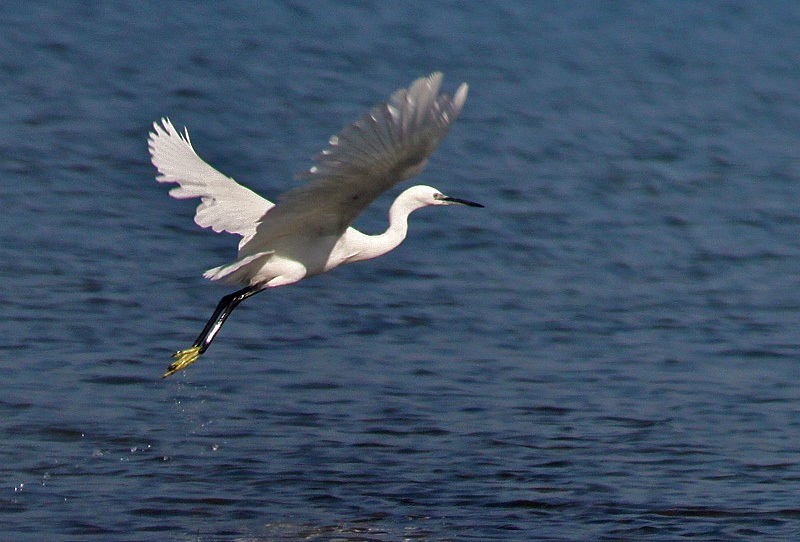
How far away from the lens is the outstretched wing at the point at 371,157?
17.6ft

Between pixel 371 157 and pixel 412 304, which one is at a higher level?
pixel 371 157

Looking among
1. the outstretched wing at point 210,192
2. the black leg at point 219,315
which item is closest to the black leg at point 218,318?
the black leg at point 219,315

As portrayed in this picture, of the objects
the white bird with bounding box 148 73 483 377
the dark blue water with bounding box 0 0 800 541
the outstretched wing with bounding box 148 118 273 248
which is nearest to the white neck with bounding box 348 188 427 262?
the white bird with bounding box 148 73 483 377

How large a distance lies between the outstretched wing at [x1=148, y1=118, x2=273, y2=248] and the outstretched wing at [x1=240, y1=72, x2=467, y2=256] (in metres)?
0.12

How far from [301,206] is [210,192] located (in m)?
0.60

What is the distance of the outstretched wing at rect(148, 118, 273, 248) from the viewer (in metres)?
6.93

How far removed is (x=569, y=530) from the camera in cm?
678

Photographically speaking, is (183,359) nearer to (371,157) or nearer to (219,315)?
(219,315)

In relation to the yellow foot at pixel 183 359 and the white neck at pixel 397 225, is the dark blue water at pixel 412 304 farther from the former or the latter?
the white neck at pixel 397 225

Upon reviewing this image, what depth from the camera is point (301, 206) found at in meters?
6.54

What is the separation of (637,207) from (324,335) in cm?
374

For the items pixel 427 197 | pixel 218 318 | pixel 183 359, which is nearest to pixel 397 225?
pixel 427 197

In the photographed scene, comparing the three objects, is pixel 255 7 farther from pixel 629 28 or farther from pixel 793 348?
pixel 793 348

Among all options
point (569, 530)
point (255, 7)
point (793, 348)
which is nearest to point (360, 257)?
point (569, 530)
